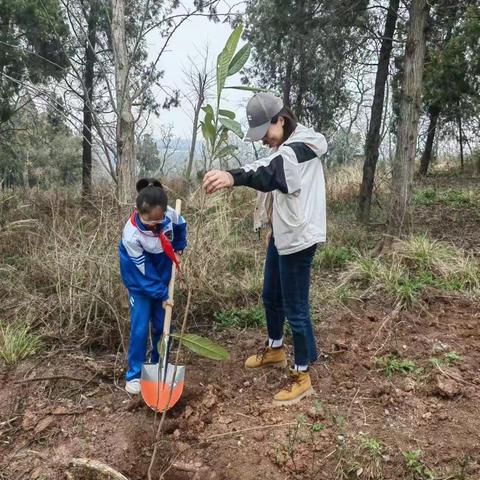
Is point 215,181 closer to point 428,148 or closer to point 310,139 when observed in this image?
point 310,139

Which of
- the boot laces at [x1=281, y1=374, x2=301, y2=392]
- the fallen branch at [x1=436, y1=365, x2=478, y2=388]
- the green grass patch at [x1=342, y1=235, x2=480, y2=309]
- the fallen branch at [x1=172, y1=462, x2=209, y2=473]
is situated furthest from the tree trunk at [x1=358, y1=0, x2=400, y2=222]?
the fallen branch at [x1=172, y1=462, x2=209, y2=473]

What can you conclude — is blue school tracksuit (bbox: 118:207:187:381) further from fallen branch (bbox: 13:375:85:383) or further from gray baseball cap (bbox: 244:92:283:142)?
gray baseball cap (bbox: 244:92:283:142)

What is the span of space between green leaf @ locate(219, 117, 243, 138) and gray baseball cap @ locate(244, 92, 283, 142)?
20.7 inches

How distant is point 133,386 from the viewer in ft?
9.77

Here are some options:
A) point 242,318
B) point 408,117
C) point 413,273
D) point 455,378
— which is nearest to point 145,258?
point 242,318

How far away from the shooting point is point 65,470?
2.40 m

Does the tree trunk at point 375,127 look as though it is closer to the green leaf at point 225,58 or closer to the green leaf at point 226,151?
the green leaf at point 226,151

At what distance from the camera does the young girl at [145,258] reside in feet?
8.89

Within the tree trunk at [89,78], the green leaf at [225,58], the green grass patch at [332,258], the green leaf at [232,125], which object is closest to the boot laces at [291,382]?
the green leaf at [232,125]

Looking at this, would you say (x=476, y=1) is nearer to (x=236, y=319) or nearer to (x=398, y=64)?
(x=398, y=64)

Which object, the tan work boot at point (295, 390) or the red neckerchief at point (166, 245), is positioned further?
the tan work boot at point (295, 390)

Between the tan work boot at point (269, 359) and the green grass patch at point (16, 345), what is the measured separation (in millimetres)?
1515

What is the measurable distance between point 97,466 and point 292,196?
5.22ft

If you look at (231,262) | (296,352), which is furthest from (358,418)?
(231,262)
